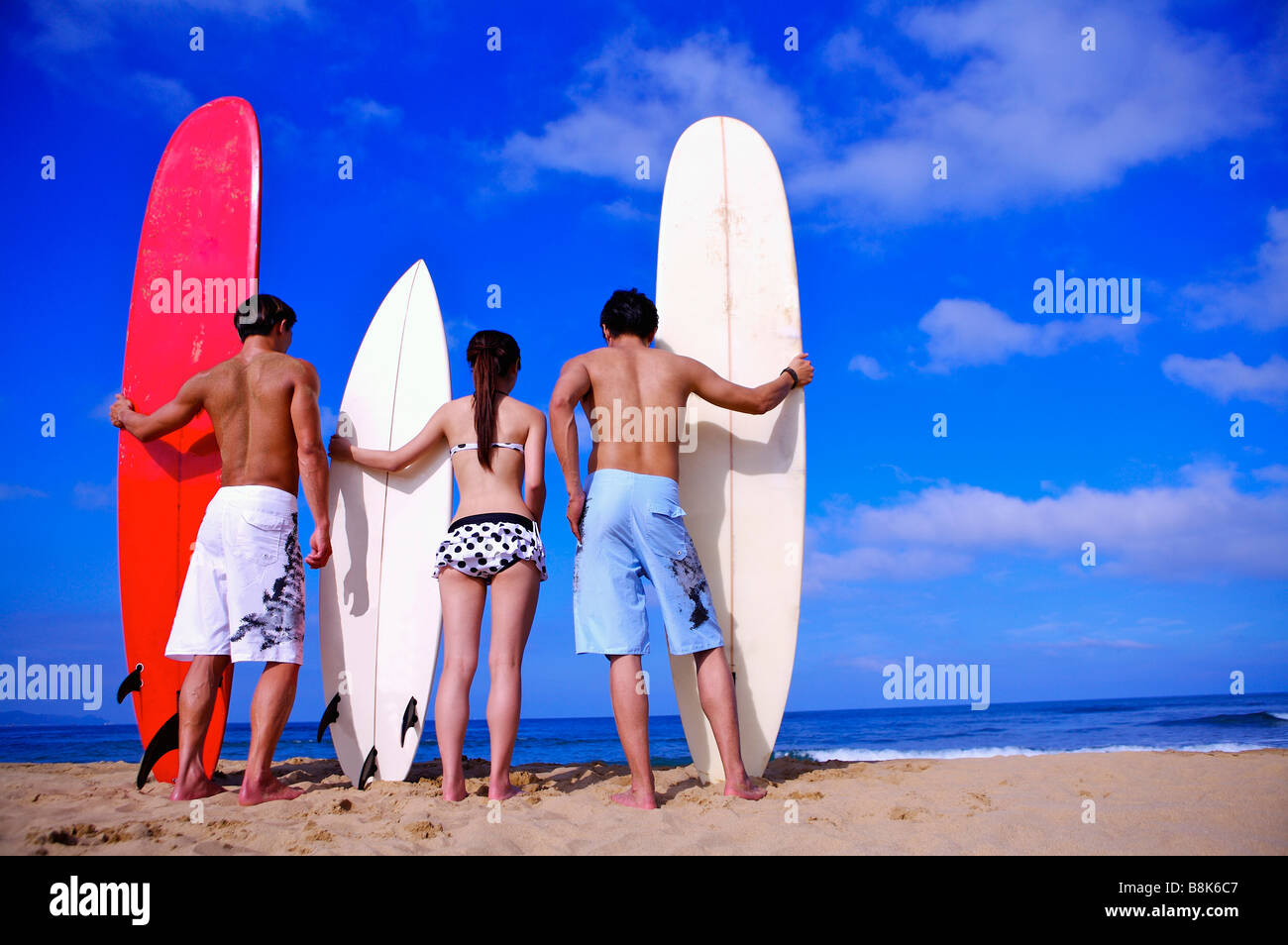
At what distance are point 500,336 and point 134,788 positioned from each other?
222cm

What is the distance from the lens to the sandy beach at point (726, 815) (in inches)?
77.4

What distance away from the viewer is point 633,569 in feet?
9.02

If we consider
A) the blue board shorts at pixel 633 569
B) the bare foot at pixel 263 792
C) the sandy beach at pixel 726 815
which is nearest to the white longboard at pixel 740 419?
the sandy beach at pixel 726 815

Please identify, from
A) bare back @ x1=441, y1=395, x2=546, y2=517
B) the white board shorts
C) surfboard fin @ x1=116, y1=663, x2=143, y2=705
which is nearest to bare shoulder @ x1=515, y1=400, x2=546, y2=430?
bare back @ x1=441, y1=395, x2=546, y2=517

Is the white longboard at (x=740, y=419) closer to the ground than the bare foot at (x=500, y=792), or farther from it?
farther from it

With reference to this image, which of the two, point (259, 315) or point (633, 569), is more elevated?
point (259, 315)

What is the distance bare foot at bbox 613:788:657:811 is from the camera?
99.6 inches

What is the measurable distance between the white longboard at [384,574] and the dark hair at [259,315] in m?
0.58

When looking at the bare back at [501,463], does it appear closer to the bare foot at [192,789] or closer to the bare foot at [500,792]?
the bare foot at [500,792]

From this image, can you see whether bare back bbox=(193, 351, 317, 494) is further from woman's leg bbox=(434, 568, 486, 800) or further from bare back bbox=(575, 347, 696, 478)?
bare back bbox=(575, 347, 696, 478)

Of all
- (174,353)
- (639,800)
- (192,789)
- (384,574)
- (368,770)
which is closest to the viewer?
(639,800)

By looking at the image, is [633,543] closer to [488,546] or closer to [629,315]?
[488,546]

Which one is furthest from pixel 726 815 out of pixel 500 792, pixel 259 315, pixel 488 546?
pixel 259 315

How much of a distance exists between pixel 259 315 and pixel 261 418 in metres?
0.45
